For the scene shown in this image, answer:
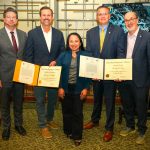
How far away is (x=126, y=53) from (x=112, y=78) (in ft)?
1.29

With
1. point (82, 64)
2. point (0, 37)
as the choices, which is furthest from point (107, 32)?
point (0, 37)

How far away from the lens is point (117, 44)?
392 cm

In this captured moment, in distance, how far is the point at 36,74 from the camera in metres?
3.98

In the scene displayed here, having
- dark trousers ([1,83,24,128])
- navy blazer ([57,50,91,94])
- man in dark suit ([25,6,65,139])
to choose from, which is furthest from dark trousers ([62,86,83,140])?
dark trousers ([1,83,24,128])

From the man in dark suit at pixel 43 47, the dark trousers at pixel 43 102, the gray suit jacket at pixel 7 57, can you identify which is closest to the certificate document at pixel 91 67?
the man in dark suit at pixel 43 47

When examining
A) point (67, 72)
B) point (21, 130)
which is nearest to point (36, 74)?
point (67, 72)

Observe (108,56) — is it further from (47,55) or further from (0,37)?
(0,37)

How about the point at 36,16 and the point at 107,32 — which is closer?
the point at 107,32

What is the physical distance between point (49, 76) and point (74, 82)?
361 mm

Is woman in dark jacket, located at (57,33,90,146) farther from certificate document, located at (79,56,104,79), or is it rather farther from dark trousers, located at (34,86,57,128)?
dark trousers, located at (34,86,57,128)

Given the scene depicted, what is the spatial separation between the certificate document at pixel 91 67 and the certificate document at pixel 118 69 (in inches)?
3.2

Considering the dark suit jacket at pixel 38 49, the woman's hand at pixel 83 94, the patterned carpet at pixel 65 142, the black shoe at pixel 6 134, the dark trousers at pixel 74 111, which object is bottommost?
the patterned carpet at pixel 65 142

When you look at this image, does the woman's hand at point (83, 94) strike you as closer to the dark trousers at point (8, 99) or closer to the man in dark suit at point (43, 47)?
the man in dark suit at point (43, 47)

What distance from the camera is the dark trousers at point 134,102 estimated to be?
387 cm
